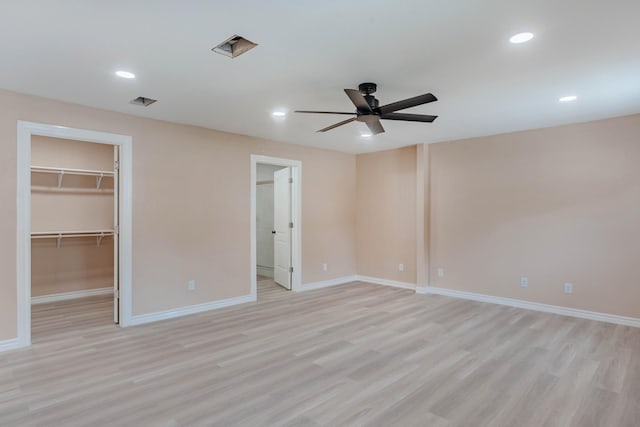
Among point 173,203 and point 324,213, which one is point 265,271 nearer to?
point 324,213

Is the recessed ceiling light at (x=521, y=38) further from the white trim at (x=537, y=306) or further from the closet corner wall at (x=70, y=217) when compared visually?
the closet corner wall at (x=70, y=217)

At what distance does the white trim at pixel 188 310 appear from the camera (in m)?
4.28

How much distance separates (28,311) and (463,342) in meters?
4.33

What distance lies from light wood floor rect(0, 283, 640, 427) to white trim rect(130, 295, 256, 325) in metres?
0.19

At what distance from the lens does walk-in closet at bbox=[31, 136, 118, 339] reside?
511 cm

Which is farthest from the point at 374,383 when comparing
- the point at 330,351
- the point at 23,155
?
the point at 23,155

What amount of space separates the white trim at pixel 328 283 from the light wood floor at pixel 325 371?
1451mm

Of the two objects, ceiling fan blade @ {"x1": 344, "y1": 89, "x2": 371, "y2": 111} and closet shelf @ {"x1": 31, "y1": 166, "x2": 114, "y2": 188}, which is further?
closet shelf @ {"x1": 31, "y1": 166, "x2": 114, "y2": 188}

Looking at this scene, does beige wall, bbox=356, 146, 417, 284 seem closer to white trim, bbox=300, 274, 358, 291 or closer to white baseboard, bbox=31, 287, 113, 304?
white trim, bbox=300, 274, 358, 291

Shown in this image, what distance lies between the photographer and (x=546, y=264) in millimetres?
4816

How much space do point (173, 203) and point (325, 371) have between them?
9.42 feet

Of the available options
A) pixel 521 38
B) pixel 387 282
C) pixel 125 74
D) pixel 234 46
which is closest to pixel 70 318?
pixel 125 74

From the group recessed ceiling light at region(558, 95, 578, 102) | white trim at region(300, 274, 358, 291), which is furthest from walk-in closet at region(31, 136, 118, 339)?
recessed ceiling light at region(558, 95, 578, 102)

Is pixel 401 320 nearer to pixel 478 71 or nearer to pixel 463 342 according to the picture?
pixel 463 342
